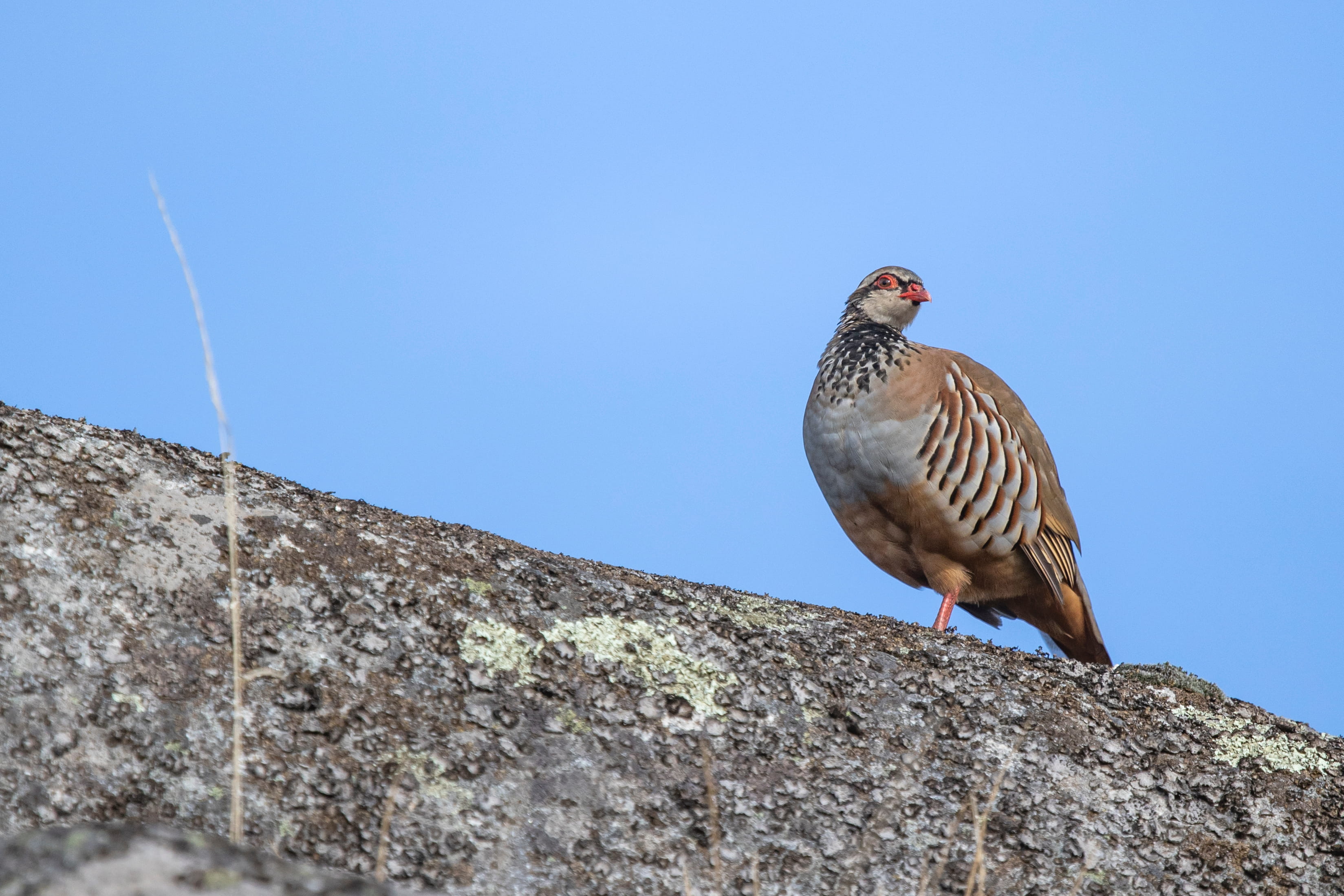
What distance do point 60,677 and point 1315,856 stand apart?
3107 mm

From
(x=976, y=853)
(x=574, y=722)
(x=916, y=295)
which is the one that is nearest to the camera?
(x=976, y=853)

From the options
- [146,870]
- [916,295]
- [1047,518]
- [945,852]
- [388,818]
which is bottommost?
[146,870]

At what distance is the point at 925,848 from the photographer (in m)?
2.89

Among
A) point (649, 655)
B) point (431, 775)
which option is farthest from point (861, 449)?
point (431, 775)

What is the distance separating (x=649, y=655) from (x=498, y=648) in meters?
0.40

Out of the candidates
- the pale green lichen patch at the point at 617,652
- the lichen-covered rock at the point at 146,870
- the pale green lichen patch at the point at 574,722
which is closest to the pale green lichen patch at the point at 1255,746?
the pale green lichen patch at the point at 617,652

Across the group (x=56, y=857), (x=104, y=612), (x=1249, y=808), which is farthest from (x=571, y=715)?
(x=1249, y=808)

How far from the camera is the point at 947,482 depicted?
5.53m

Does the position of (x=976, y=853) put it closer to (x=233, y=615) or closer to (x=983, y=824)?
(x=983, y=824)

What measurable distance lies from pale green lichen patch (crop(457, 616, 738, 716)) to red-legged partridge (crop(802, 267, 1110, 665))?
2.55 meters

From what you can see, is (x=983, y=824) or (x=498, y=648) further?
(x=498, y=648)

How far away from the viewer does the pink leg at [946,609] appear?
573cm

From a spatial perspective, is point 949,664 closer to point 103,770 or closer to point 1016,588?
point 103,770

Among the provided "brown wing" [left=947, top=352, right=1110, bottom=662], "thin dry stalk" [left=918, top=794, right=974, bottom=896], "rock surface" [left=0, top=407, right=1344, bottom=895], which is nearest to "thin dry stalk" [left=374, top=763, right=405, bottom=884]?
"rock surface" [left=0, top=407, right=1344, bottom=895]
